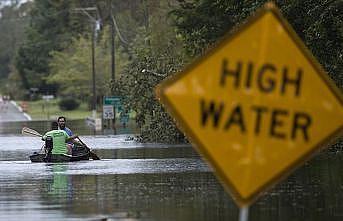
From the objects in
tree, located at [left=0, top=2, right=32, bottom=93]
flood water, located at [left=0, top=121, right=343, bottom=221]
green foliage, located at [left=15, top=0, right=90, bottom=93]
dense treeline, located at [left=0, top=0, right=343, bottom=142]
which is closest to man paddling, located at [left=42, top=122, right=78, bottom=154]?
flood water, located at [left=0, top=121, right=343, bottom=221]

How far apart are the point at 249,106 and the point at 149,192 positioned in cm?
930

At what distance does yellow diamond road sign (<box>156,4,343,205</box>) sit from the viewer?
7.60m

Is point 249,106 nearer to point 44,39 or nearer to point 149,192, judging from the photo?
point 149,192

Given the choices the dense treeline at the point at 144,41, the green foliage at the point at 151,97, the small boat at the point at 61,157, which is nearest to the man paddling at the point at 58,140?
the small boat at the point at 61,157

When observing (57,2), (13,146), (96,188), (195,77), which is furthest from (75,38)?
(195,77)

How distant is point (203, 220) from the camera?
512 inches

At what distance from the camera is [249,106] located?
7.62 metres

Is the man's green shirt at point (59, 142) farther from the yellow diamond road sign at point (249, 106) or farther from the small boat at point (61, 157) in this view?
the yellow diamond road sign at point (249, 106)

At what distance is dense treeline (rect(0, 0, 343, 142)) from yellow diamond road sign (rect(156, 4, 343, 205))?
1372 cm

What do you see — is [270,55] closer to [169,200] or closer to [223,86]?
[223,86]

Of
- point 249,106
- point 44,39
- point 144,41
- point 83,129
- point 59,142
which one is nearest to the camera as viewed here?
point 249,106

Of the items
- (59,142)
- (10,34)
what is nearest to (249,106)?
(59,142)

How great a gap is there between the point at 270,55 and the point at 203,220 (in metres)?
5.62

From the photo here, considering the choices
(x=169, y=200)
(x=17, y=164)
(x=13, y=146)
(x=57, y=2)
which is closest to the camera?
(x=169, y=200)
